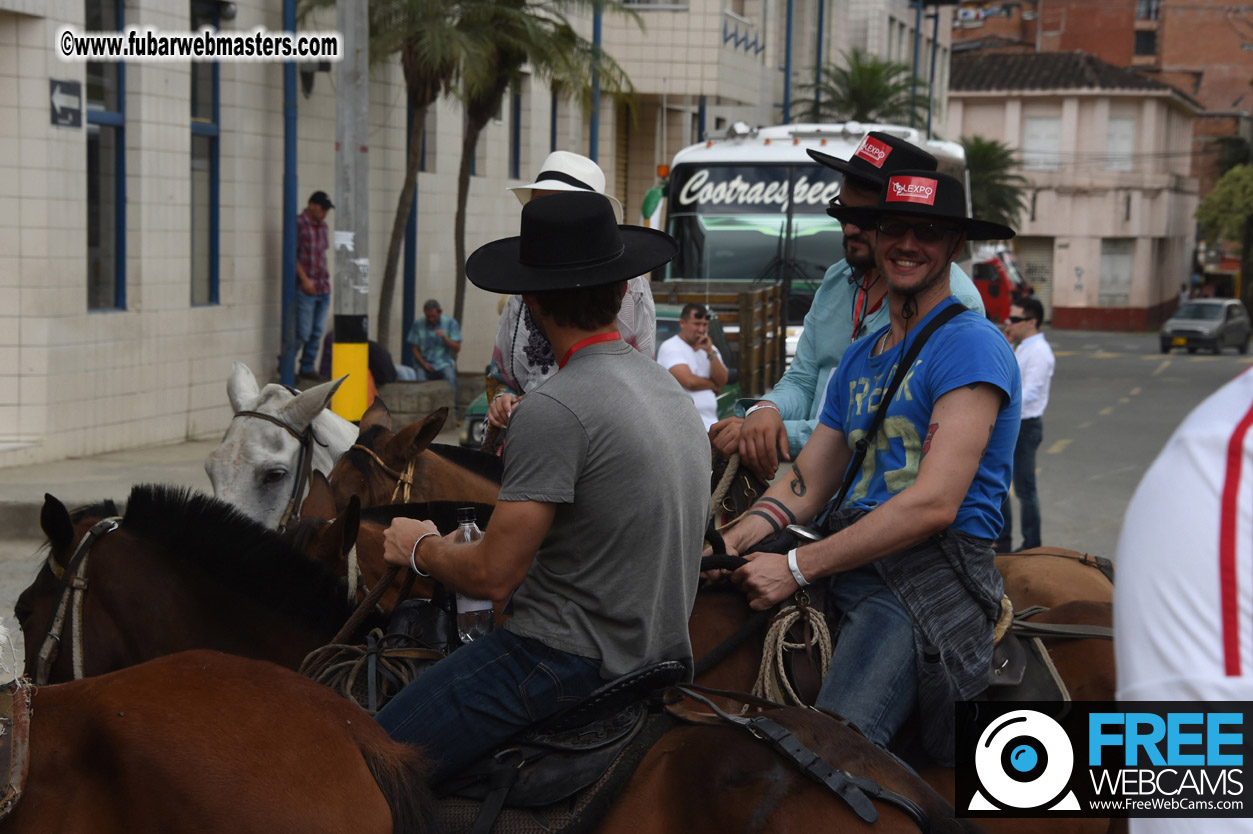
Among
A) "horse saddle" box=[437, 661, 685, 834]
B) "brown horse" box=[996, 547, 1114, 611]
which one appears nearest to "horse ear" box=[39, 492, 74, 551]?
"horse saddle" box=[437, 661, 685, 834]

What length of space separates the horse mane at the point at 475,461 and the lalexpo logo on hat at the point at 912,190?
190 centimetres

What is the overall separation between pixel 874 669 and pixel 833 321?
5.44 ft

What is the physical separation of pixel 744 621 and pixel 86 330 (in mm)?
10688

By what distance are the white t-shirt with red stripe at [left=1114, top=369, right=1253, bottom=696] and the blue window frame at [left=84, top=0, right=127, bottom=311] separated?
12823mm

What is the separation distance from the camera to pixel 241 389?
5.33 metres

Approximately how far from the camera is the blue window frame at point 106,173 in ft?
41.9

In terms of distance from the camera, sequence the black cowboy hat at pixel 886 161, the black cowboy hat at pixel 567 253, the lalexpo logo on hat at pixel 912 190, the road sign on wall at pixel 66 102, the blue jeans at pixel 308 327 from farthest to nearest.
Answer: the blue jeans at pixel 308 327 → the road sign on wall at pixel 66 102 → the black cowboy hat at pixel 886 161 → the lalexpo logo on hat at pixel 912 190 → the black cowboy hat at pixel 567 253

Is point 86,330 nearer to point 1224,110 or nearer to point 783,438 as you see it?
point 783,438

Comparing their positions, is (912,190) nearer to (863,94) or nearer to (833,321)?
(833,321)

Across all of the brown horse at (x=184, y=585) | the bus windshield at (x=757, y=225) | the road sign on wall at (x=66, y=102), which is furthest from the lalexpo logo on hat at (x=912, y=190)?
the road sign on wall at (x=66, y=102)

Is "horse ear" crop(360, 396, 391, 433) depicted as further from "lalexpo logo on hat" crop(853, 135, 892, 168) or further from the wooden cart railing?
the wooden cart railing

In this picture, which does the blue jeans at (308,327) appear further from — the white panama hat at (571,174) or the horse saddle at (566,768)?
the horse saddle at (566,768)

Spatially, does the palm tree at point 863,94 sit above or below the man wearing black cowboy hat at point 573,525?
above

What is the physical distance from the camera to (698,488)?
2797 mm
